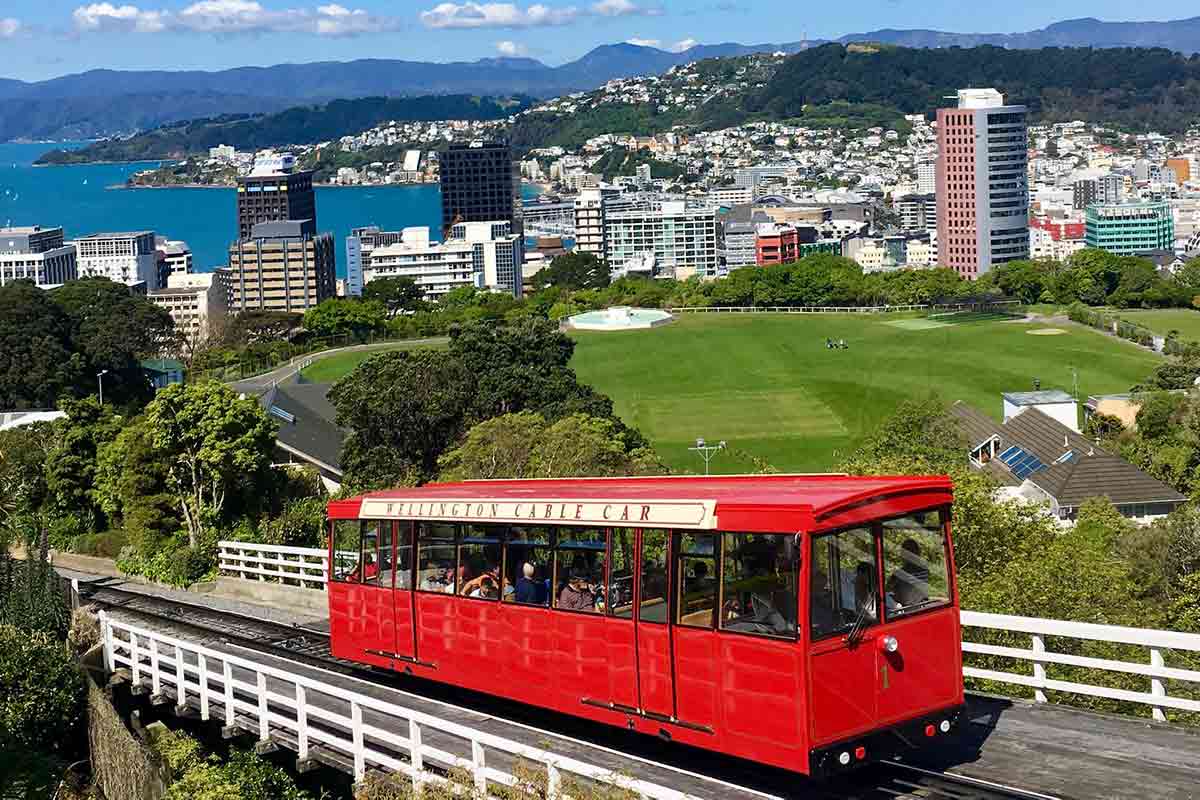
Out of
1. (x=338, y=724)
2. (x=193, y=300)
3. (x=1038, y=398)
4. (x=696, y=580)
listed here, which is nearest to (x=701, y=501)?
(x=696, y=580)

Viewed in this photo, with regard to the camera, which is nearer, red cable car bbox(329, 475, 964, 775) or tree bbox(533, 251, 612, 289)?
red cable car bbox(329, 475, 964, 775)

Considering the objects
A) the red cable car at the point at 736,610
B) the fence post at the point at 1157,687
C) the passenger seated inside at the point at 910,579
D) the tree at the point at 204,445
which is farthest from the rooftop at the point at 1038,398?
the passenger seated inside at the point at 910,579

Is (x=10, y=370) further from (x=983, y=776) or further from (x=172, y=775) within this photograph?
(x=983, y=776)

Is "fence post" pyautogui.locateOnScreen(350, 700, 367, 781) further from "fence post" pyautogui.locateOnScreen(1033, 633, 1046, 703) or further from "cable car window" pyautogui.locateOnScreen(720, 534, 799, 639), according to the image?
"fence post" pyautogui.locateOnScreen(1033, 633, 1046, 703)

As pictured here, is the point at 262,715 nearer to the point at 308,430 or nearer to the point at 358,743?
the point at 358,743

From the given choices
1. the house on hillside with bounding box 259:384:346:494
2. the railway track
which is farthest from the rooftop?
the railway track

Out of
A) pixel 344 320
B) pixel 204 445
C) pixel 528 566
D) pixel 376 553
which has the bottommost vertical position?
pixel 344 320
